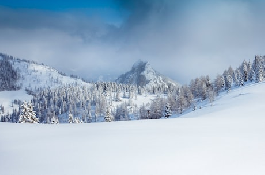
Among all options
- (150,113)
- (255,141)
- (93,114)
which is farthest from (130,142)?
(93,114)

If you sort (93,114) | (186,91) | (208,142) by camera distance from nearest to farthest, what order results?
(208,142) → (186,91) → (93,114)

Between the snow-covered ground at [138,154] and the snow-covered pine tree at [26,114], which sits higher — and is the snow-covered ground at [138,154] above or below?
below

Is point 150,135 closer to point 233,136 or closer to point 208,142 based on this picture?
point 208,142

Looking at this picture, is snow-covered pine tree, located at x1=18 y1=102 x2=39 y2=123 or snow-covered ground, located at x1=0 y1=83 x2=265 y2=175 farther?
snow-covered pine tree, located at x1=18 y1=102 x2=39 y2=123

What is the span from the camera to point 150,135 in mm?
13297

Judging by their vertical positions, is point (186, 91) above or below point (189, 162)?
above

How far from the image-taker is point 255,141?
1185 cm

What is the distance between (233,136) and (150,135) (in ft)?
17.7

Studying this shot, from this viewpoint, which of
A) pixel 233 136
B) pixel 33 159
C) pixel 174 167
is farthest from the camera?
pixel 233 136

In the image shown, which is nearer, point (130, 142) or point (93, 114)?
point (130, 142)

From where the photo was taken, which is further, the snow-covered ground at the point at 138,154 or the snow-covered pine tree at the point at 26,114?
the snow-covered pine tree at the point at 26,114

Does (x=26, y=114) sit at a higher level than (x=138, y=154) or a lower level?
higher

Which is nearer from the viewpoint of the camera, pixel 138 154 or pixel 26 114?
pixel 138 154

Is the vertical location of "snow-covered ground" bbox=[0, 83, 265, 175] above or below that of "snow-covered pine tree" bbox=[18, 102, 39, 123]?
below
